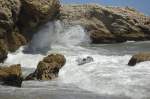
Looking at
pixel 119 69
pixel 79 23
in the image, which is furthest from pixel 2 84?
pixel 79 23

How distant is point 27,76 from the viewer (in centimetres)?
2434

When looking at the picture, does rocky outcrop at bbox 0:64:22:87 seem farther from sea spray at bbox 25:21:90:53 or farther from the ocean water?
sea spray at bbox 25:21:90:53

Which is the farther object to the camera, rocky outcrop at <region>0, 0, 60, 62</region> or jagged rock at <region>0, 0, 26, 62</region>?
rocky outcrop at <region>0, 0, 60, 62</region>

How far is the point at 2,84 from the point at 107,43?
34417 millimetres

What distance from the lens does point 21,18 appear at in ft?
117

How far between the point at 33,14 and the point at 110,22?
78.5 ft

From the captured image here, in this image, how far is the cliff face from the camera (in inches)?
2248

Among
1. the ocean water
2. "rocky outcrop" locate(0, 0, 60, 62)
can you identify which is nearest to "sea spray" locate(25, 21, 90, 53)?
"rocky outcrop" locate(0, 0, 60, 62)

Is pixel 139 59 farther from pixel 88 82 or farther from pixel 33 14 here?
pixel 33 14

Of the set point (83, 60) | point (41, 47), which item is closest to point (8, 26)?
point (83, 60)

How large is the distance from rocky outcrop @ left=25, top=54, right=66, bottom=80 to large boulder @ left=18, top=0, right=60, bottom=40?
976cm

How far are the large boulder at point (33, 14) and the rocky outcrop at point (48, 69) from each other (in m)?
9.76

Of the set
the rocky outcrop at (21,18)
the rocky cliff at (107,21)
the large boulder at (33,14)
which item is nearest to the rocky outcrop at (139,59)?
the rocky outcrop at (21,18)

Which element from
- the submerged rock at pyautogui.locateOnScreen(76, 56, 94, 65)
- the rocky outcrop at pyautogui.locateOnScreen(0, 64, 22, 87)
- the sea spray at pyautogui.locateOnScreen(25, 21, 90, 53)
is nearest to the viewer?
the rocky outcrop at pyautogui.locateOnScreen(0, 64, 22, 87)
